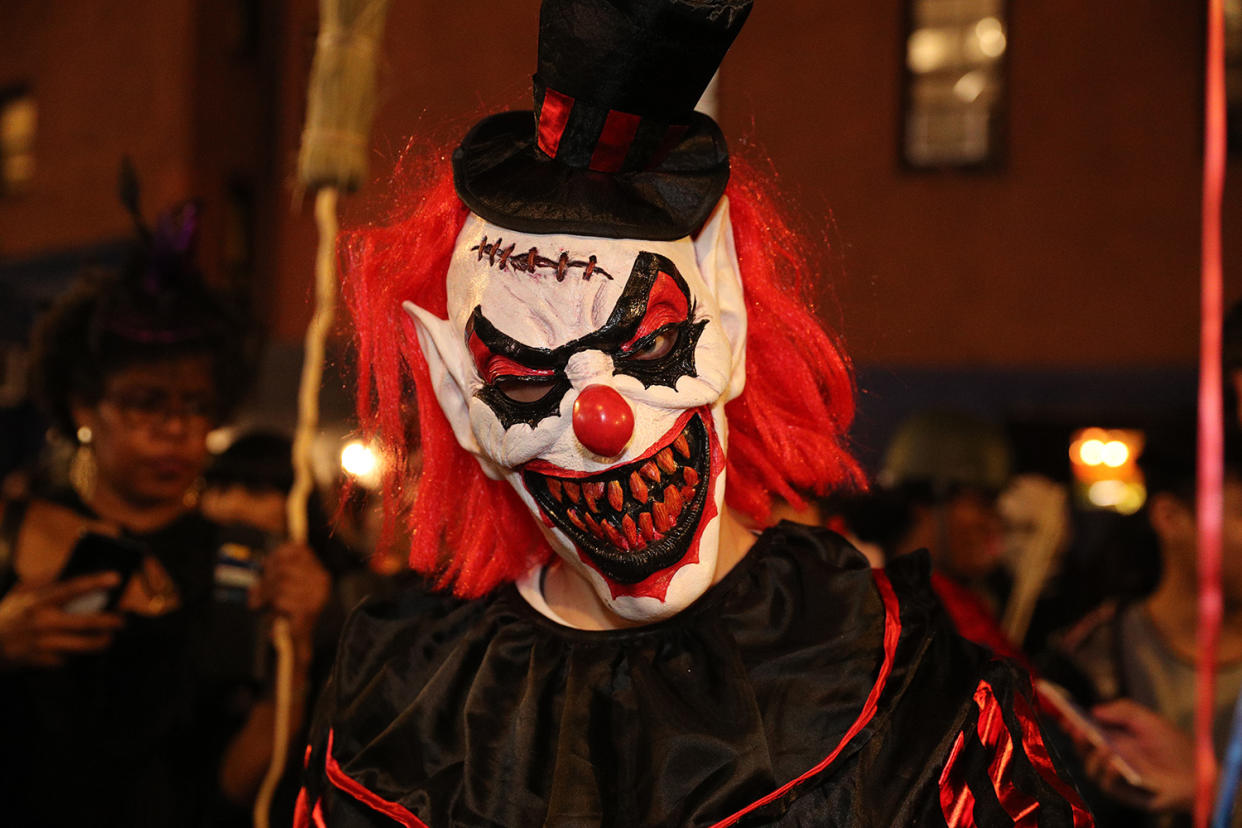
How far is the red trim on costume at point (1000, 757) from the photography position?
4.77ft

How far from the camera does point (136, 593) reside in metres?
2.58

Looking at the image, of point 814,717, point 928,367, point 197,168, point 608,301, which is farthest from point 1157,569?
point 197,168

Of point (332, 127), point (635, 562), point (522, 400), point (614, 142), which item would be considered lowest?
point (635, 562)

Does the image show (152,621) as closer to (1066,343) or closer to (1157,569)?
(1157,569)

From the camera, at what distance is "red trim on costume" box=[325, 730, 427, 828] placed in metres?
1.55

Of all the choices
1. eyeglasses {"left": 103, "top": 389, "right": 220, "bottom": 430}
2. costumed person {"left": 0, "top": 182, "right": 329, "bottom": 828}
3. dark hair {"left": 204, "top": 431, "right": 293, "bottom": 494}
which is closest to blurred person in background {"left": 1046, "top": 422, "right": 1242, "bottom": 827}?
costumed person {"left": 0, "top": 182, "right": 329, "bottom": 828}

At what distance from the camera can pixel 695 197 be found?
5.31 feet

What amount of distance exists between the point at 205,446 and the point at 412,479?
1175 millimetres

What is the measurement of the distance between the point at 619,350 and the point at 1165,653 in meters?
1.94

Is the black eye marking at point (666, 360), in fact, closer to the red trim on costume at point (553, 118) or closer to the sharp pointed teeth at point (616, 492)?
the sharp pointed teeth at point (616, 492)

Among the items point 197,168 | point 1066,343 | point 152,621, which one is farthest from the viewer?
point 1066,343

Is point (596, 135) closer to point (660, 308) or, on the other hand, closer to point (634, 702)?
point (660, 308)

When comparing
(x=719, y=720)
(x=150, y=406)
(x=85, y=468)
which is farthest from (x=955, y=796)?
(x=85, y=468)

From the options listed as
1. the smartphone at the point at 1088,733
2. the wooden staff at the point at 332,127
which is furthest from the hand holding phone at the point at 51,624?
the smartphone at the point at 1088,733
